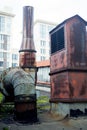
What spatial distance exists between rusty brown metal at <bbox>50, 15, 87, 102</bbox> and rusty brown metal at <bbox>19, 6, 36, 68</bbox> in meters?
3.72

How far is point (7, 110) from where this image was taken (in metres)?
13.9

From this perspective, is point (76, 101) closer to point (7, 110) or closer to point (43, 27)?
point (7, 110)

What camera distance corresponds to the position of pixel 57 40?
1411cm

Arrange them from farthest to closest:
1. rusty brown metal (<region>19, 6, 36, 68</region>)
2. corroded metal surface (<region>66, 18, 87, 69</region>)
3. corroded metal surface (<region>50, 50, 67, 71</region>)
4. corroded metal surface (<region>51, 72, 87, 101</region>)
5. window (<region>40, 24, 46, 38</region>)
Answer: window (<region>40, 24, 46, 38</region>), rusty brown metal (<region>19, 6, 36, 68</region>), corroded metal surface (<region>50, 50, 67, 71</region>), corroded metal surface (<region>66, 18, 87, 69</region>), corroded metal surface (<region>51, 72, 87, 101</region>)

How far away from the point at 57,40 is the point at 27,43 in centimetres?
354

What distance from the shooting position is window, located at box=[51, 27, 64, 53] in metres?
13.4

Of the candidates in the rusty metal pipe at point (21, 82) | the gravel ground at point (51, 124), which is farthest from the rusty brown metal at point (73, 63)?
the rusty metal pipe at point (21, 82)

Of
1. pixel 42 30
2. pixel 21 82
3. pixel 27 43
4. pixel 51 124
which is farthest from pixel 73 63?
pixel 42 30

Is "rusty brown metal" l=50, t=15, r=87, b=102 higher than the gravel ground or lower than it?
higher

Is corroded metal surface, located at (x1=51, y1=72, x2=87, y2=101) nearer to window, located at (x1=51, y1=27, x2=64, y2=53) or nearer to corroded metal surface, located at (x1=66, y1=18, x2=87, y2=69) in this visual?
corroded metal surface, located at (x1=66, y1=18, x2=87, y2=69)

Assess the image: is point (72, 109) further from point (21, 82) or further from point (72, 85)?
point (21, 82)

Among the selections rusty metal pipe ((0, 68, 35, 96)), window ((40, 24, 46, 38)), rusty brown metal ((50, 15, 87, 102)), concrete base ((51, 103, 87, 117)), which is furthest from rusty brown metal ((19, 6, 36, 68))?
window ((40, 24, 46, 38))

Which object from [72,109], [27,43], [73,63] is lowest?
[72,109]

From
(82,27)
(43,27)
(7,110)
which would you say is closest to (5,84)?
(7,110)
